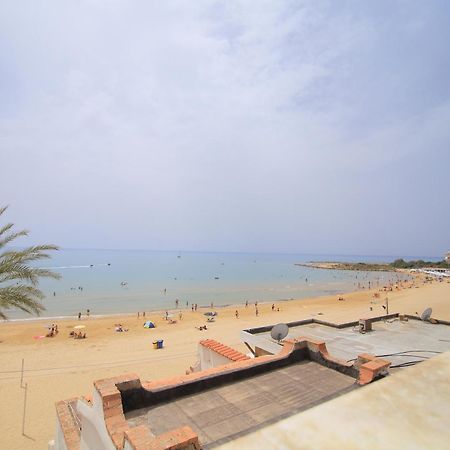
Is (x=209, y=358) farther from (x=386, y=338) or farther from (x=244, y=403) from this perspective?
(x=386, y=338)

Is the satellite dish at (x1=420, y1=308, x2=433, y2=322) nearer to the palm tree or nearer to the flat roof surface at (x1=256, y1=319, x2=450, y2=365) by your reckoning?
the flat roof surface at (x1=256, y1=319, x2=450, y2=365)

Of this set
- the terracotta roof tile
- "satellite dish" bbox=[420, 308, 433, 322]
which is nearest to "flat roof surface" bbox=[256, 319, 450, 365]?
"satellite dish" bbox=[420, 308, 433, 322]

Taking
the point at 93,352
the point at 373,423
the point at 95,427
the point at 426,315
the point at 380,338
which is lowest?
the point at 93,352

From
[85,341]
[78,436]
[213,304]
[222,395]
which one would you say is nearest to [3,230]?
[78,436]

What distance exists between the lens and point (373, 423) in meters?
2.27

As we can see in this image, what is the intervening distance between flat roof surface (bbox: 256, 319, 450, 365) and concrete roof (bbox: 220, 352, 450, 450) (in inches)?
276

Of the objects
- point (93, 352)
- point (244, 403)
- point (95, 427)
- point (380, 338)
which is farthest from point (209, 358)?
point (93, 352)

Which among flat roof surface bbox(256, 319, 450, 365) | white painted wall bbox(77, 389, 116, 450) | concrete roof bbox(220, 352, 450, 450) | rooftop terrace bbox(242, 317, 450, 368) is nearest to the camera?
concrete roof bbox(220, 352, 450, 450)

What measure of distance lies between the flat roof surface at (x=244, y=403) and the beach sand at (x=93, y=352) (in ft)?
30.9

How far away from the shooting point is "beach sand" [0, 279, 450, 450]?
13.2 metres

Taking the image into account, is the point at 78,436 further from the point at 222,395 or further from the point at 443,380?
the point at 443,380

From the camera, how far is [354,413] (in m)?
2.42

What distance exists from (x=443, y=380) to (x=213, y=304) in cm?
4615

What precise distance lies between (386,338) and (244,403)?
8630mm
